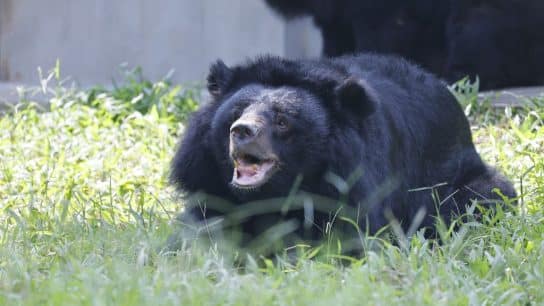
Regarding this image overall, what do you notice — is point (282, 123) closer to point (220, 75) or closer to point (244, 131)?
point (244, 131)

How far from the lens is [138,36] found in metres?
10.7

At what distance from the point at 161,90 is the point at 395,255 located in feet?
15.0

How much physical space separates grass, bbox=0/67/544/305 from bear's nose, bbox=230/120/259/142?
0.51 metres

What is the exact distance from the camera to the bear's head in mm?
4551

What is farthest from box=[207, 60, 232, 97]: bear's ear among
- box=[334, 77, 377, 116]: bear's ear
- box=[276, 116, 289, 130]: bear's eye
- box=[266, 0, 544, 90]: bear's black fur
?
box=[266, 0, 544, 90]: bear's black fur

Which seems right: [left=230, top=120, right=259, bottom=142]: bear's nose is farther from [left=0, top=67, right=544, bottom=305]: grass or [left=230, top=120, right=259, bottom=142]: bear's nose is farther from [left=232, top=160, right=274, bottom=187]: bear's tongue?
[left=0, top=67, right=544, bottom=305]: grass

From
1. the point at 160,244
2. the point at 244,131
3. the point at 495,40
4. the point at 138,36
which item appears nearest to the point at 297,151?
the point at 244,131

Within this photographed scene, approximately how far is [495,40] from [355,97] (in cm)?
421

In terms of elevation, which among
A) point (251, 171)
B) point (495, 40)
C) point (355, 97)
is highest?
point (355, 97)

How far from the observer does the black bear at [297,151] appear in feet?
15.0

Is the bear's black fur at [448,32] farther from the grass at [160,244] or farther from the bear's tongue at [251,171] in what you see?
the bear's tongue at [251,171]

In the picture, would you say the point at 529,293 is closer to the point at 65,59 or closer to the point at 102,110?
the point at 102,110

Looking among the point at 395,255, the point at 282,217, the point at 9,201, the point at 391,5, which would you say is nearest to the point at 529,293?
the point at 395,255

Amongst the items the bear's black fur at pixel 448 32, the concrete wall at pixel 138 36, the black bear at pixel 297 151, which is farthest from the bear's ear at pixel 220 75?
the concrete wall at pixel 138 36
